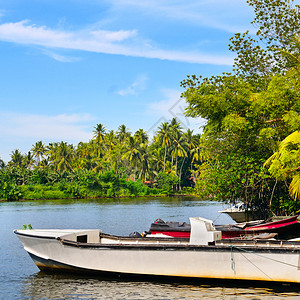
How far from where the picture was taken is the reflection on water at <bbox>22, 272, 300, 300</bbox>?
13.2 metres

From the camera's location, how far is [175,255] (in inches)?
559

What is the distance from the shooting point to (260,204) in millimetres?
24469

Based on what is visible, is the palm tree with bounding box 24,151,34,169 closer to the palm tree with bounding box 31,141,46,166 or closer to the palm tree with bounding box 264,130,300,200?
the palm tree with bounding box 31,141,46,166

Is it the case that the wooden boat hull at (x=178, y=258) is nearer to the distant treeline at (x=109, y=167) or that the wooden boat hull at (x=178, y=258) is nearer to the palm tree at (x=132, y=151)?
the distant treeline at (x=109, y=167)

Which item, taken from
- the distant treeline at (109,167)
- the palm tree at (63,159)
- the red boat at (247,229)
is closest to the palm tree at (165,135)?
the distant treeline at (109,167)

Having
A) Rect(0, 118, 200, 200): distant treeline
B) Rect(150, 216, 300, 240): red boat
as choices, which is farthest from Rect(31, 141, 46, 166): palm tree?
Rect(150, 216, 300, 240): red boat

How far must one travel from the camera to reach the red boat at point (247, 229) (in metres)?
18.0

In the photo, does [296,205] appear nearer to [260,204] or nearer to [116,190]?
[260,204]

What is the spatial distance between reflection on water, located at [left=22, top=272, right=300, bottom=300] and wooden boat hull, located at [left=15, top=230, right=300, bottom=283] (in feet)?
1.17

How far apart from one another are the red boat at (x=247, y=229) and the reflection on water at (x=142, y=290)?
4128 millimetres

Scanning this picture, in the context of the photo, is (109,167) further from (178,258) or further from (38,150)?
(178,258)

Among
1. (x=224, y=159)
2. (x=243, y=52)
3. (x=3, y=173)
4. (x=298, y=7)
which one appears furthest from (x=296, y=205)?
(x=3, y=173)

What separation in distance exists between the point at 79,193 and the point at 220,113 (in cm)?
6881

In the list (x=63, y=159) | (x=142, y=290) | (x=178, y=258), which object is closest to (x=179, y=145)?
(x=63, y=159)
